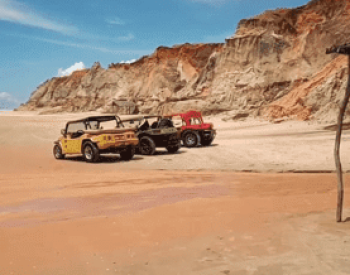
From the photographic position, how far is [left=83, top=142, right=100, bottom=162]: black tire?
12.3 m

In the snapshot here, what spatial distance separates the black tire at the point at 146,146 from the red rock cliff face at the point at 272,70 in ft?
60.6

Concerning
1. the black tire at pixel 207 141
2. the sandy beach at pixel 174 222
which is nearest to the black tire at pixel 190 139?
the black tire at pixel 207 141

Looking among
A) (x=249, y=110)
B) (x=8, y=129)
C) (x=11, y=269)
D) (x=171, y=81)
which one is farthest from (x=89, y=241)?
(x=171, y=81)

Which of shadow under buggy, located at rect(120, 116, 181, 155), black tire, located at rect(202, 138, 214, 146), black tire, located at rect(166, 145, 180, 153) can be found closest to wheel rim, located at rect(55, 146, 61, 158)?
shadow under buggy, located at rect(120, 116, 181, 155)

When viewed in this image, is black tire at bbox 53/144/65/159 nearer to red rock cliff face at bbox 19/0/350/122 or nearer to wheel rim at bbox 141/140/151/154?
wheel rim at bbox 141/140/151/154

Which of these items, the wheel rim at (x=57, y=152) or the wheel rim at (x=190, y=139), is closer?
the wheel rim at (x=57, y=152)

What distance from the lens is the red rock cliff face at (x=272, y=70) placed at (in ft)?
102

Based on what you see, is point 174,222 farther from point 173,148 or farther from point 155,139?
point 173,148

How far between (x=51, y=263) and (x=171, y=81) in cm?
5482

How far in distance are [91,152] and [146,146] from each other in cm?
257

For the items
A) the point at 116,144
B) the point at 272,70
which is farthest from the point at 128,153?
the point at 272,70

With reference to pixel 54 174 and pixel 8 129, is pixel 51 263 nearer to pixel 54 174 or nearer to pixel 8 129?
pixel 54 174

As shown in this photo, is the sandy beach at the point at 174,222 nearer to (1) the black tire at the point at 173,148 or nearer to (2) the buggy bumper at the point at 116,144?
(2) the buggy bumper at the point at 116,144

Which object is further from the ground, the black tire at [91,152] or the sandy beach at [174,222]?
the black tire at [91,152]
